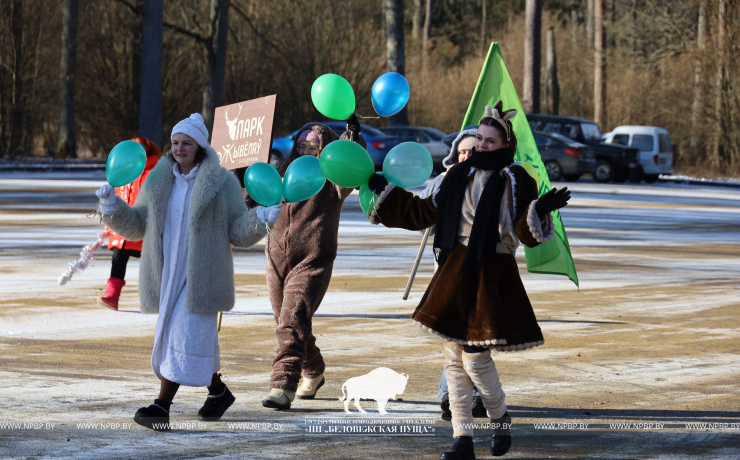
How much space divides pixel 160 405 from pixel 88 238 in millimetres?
8947

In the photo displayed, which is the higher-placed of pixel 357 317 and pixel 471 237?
pixel 471 237

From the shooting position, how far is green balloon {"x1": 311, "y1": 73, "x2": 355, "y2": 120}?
235 inches

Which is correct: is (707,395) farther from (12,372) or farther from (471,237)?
(12,372)

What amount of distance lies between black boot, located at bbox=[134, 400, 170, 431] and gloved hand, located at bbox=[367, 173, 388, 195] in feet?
5.19

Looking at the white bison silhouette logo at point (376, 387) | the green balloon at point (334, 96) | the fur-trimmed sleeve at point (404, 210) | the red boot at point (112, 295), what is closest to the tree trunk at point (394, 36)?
the red boot at point (112, 295)

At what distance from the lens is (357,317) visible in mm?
8781

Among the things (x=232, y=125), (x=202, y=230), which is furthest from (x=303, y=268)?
(x=232, y=125)

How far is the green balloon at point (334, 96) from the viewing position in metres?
5.96

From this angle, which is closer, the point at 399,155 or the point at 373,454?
the point at 373,454

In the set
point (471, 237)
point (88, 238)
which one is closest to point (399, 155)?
point (471, 237)

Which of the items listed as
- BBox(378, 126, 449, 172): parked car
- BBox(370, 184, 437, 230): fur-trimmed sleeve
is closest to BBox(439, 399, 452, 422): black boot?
BBox(370, 184, 437, 230): fur-trimmed sleeve

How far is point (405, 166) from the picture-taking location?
214 inches

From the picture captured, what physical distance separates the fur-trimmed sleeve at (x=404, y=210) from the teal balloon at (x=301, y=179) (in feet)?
1.39

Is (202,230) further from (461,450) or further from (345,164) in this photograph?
(461,450)
